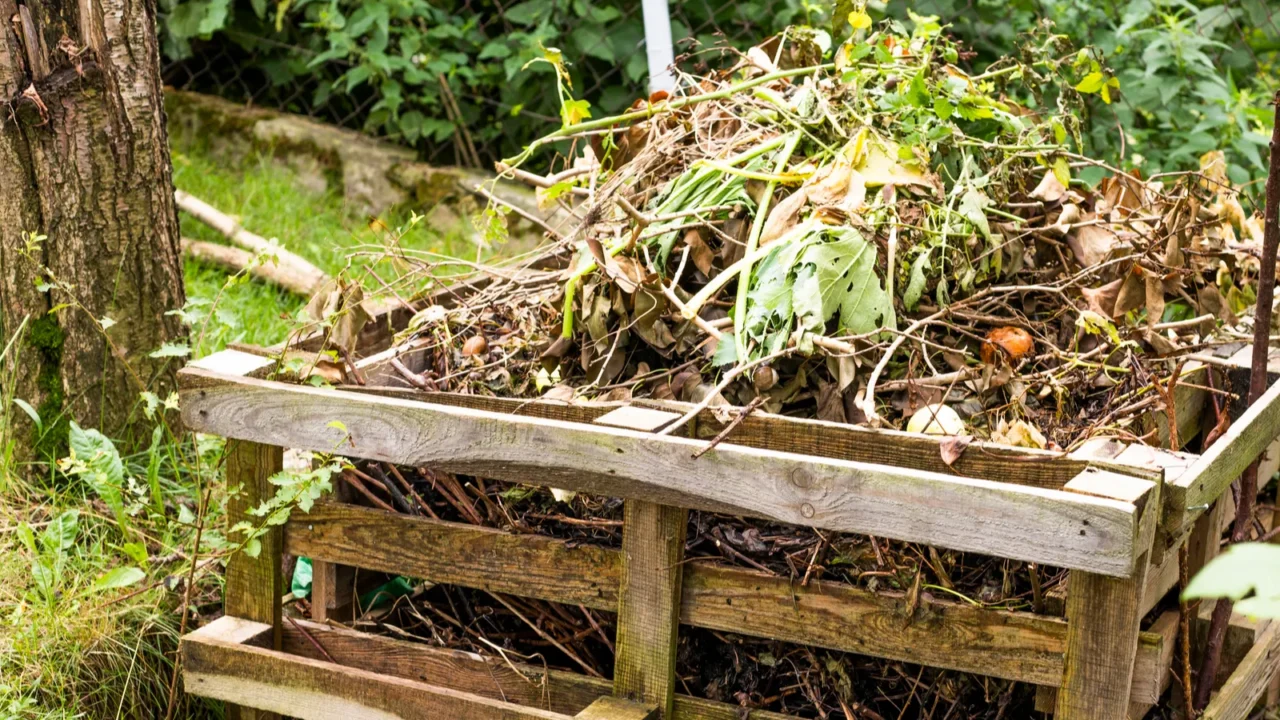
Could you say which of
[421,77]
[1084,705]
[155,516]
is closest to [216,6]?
[421,77]

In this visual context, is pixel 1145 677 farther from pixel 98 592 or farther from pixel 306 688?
pixel 98 592

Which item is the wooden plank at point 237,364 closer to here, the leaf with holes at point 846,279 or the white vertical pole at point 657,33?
the leaf with holes at point 846,279

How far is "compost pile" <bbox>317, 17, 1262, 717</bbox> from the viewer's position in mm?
2074

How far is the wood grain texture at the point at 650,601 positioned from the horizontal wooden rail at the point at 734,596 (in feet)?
0.13

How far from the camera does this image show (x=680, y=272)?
220cm

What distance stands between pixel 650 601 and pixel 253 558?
76 cm

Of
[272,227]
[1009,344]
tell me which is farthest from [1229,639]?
[272,227]

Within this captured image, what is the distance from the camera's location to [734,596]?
201 cm

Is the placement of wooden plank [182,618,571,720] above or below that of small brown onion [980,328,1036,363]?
below

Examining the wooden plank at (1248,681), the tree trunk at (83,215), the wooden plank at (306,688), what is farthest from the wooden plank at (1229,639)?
the tree trunk at (83,215)

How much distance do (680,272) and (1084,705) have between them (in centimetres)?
90

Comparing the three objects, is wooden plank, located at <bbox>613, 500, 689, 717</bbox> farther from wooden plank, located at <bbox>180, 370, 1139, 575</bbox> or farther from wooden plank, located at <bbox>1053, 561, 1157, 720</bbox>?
wooden plank, located at <bbox>1053, 561, 1157, 720</bbox>

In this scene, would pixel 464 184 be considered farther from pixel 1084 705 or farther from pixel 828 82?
pixel 1084 705

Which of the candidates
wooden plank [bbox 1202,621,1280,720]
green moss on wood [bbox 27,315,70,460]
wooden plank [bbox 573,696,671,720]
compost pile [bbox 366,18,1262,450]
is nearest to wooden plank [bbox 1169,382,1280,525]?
compost pile [bbox 366,18,1262,450]
